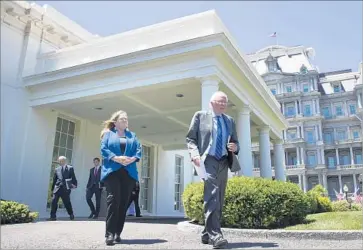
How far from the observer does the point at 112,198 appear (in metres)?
4.36

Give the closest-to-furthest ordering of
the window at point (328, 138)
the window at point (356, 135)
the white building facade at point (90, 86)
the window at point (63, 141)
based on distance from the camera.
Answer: the white building facade at point (90, 86) < the window at point (63, 141) < the window at point (356, 135) < the window at point (328, 138)

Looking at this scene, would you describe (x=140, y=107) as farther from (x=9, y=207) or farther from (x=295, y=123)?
(x=295, y=123)

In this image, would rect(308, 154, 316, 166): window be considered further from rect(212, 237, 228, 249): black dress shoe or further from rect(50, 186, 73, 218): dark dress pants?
rect(212, 237, 228, 249): black dress shoe

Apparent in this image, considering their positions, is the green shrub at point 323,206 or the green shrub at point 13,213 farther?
the green shrub at point 323,206

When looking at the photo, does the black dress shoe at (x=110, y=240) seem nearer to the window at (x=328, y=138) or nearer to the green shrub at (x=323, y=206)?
the green shrub at (x=323, y=206)

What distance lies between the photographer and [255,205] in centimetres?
628

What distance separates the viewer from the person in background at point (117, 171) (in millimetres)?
4352

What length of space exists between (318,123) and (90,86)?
41802 mm

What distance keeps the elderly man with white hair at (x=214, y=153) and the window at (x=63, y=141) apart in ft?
32.9

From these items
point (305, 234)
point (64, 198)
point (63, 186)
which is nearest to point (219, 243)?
point (305, 234)

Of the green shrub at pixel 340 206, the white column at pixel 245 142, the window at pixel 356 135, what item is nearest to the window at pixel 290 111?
the window at pixel 356 135

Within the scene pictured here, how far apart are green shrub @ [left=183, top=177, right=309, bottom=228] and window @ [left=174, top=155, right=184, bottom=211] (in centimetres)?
1355

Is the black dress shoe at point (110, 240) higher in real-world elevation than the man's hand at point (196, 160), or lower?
lower

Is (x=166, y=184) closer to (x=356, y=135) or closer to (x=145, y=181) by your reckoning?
(x=145, y=181)
